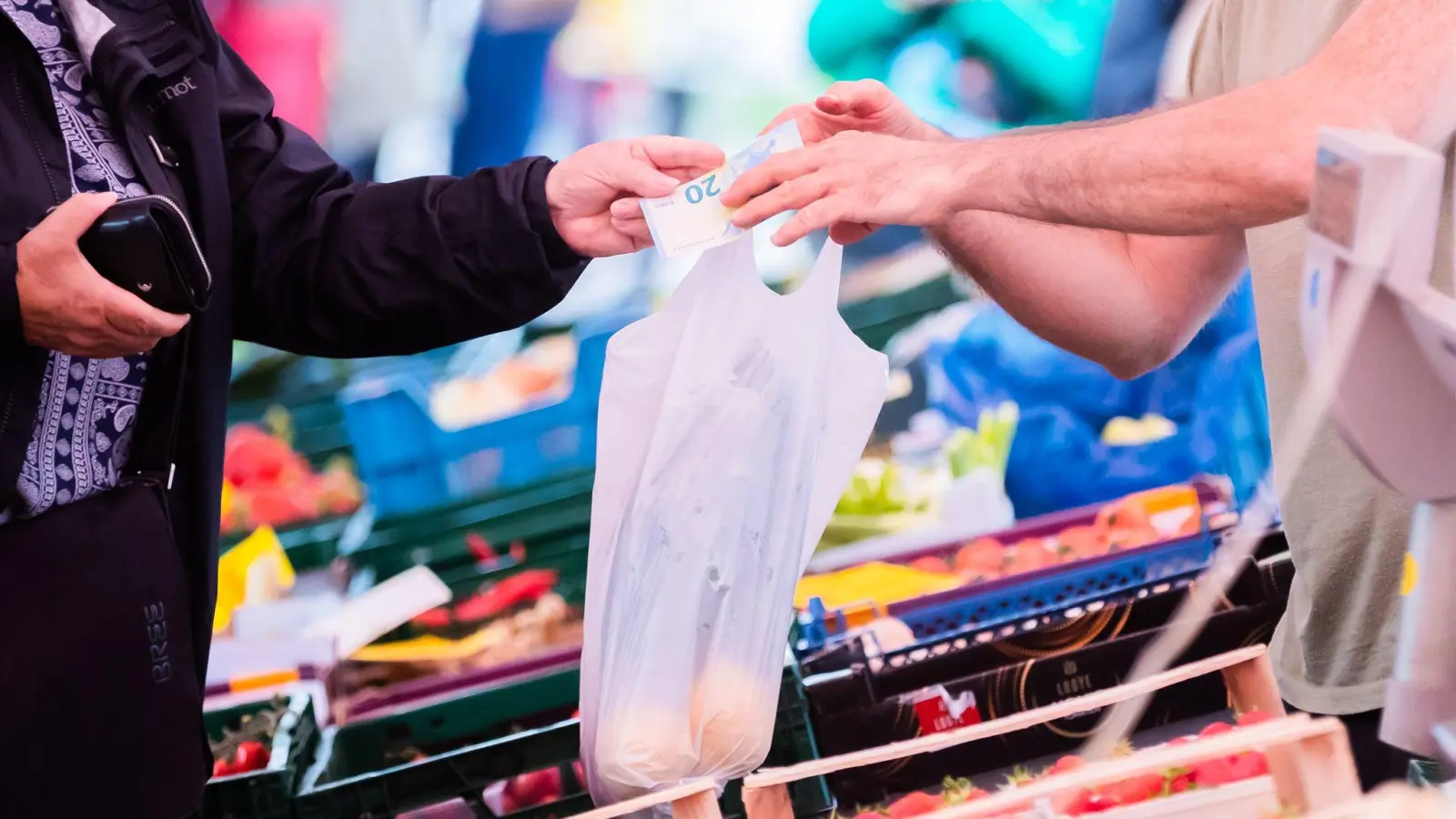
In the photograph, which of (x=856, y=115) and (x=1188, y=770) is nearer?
(x=1188, y=770)

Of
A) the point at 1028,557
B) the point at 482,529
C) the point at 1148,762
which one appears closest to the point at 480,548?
the point at 482,529

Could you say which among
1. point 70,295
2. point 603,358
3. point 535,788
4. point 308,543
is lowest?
point 535,788

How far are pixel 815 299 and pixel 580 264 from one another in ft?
1.01

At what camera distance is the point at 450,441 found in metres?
3.03

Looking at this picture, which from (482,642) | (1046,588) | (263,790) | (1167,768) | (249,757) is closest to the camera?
(1167,768)

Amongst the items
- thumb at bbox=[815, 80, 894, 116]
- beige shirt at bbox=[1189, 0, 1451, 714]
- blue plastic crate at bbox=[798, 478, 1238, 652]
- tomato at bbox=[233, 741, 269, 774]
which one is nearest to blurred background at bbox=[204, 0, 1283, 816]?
blue plastic crate at bbox=[798, 478, 1238, 652]

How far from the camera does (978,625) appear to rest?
7.91 feet

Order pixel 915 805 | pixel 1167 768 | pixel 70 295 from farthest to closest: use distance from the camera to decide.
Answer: pixel 915 805 < pixel 70 295 < pixel 1167 768

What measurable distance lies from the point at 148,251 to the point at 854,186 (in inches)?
24.9

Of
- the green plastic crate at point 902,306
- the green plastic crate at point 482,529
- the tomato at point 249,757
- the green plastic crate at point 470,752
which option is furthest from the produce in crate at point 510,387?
the tomato at point 249,757

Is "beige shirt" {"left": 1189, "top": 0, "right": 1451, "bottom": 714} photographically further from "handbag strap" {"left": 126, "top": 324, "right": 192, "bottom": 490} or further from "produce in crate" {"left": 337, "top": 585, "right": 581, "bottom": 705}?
"produce in crate" {"left": 337, "top": 585, "right": 581, "bottom": 705}

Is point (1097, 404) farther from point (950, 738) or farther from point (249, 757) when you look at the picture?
point (950, 738)

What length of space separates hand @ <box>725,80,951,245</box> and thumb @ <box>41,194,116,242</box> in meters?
0.69

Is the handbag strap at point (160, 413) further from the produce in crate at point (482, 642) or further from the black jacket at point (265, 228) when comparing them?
the produce in crate at point (482, 642)
